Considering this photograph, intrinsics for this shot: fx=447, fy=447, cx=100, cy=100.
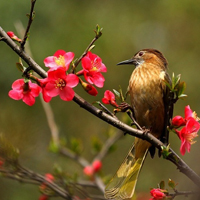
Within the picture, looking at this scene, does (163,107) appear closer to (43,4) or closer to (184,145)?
(184,145)

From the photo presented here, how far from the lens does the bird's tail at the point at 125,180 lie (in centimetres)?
323

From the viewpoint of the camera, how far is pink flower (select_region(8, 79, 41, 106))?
2.52 m

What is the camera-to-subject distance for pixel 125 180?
3.38 m

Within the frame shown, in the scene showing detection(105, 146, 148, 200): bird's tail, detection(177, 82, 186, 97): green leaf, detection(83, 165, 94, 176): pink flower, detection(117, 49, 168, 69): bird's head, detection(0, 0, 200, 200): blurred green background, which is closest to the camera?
detection(177, 82, 186, 97): green leaf

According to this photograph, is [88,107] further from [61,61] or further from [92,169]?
[92,169]

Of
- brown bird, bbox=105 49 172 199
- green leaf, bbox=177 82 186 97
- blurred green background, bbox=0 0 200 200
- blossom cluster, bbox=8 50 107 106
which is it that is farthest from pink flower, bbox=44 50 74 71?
blurred green background, bbox=0 0 200 200

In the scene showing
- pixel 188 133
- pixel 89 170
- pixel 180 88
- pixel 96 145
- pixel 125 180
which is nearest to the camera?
pixel 180 88

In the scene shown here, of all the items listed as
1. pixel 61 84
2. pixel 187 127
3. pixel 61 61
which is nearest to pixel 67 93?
pixel 61 84

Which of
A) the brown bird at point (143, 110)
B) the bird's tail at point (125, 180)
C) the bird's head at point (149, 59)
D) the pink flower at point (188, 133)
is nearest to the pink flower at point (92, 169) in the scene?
the brown bird at point (143, 110)

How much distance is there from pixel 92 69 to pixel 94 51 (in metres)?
7.22

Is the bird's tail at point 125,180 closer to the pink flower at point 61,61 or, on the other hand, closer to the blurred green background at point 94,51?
the pink flower at point 61,61

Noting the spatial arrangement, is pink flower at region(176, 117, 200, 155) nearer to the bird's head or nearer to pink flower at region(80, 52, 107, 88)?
pink flower at region(80, 52, 107, 88)

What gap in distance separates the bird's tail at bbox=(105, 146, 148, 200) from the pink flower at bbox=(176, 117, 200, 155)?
670mm

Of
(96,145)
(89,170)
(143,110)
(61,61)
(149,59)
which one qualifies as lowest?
(89,170)
